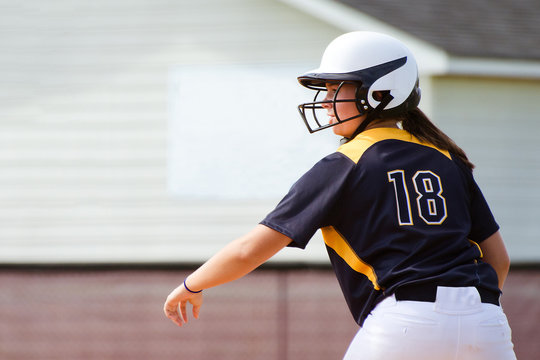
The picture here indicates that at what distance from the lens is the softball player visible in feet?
7.22

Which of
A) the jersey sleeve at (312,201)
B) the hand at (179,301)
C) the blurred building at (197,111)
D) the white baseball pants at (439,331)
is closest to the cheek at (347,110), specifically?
the jersey sleeve at (312,201)

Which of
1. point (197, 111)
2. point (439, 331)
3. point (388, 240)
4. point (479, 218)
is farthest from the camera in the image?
point (197, 111)

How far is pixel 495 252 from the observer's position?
2.69 metres

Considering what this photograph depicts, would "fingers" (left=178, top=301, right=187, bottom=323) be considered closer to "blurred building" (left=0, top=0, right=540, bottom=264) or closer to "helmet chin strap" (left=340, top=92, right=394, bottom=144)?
"helmet chin strap" (left=340, top=92, right=394, bottom=144)

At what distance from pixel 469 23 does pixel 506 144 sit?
160cm

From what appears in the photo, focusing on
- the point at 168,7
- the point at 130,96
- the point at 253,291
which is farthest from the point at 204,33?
the point at 253,291

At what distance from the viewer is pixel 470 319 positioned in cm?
219

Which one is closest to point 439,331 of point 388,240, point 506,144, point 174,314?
point 388,240

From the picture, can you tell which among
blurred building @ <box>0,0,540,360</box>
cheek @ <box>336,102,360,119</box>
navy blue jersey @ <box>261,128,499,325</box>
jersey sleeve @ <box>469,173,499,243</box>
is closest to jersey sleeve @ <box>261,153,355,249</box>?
navy blue jersey @ <box>261,128,499,325</box>

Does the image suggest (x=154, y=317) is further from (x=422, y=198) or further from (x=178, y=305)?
(x=422, y=198)

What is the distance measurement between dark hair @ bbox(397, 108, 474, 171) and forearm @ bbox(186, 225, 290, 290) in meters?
0.58

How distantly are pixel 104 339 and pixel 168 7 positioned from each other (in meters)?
6.27

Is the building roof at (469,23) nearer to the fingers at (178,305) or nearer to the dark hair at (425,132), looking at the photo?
the dark hair at (425,132)

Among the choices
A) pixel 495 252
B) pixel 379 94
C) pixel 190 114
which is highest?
pixel 379 94
